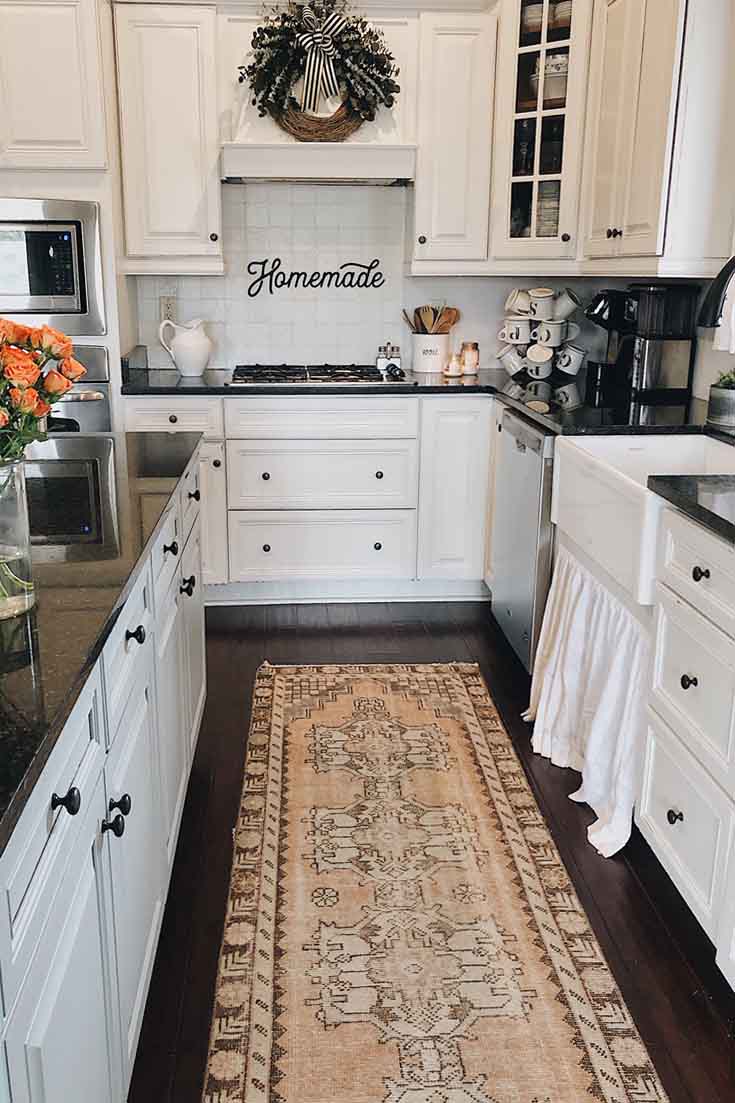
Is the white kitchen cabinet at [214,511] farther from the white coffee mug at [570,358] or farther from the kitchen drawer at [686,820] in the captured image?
the kitchen drawer at [686,820]

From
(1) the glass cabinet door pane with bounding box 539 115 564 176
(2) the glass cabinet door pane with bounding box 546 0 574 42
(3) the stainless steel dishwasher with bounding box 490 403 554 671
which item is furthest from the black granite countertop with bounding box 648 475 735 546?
(2) the glass cabinet door pane with bounding box 546 0 574 42

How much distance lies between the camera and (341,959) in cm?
217

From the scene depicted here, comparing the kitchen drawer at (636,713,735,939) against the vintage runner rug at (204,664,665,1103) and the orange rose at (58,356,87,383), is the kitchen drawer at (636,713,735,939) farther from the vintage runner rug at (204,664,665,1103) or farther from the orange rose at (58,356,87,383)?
the orange rose at (58,356,87,383)

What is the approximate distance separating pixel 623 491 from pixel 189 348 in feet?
7.53

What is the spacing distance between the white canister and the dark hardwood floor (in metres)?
1.29

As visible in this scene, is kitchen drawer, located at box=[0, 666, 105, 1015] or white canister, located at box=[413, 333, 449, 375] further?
white canister, located at box=[413, 333, 449, 375]

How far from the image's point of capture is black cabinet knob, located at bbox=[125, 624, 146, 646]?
1.74m

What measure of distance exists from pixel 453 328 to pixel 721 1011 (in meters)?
3.20

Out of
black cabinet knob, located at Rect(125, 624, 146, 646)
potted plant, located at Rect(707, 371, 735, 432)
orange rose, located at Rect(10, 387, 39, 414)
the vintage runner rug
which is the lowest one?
the vintage runner rug

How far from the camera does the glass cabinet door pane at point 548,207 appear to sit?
3.96 meters

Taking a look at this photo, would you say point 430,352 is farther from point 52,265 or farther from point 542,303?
point 52,265

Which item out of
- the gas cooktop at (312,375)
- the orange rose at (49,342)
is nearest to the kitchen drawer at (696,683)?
the orange rose at (49,342)

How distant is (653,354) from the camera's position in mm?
3596

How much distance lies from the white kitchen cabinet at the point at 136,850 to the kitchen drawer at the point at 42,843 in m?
0.18
